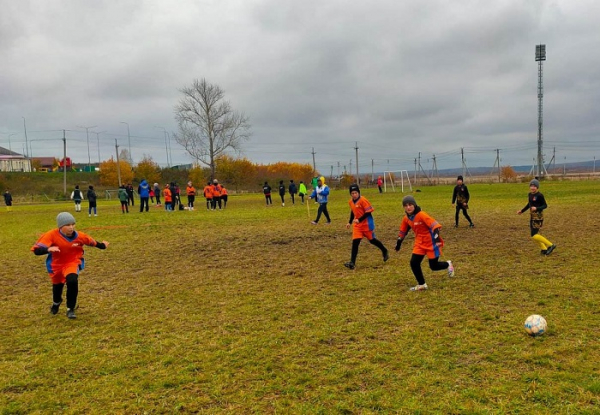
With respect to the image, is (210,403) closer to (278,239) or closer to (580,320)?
(580,320)

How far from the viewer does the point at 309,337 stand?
5430 millimetres

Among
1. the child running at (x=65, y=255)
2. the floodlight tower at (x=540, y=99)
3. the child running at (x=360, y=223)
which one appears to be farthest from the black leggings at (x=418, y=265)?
the floodlight tower at (x=540, y=99)

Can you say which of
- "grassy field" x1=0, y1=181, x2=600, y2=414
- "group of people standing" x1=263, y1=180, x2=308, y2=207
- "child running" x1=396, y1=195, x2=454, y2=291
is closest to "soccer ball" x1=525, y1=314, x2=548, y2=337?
"grassy field" x1=0, y1=181, x2=600, y2=414

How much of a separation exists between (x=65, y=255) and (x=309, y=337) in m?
4.05

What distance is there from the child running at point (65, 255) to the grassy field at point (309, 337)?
17.9 inches

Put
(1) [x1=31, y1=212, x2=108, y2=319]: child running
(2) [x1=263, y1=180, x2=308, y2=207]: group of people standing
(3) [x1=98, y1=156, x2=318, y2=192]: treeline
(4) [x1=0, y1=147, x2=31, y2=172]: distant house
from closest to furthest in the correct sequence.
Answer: (1) [x1=31, y1=212, x2=108, y2=319]: child running → (2) [x1=263, y1=180, x2=308, y2=207]: group of people standing → (3) [x1=98, y1=156, x2=318, y2=192]: treeline → (4) [x1=0, y1=147, x2=31, y2=172]: distant house

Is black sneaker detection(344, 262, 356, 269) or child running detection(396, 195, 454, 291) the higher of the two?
child running detection(396, 195, 454, 291)

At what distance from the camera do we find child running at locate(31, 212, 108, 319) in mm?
6406

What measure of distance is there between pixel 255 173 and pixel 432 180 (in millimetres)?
31256

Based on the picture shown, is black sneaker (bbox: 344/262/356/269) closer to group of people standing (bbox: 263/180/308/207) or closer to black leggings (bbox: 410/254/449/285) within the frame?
black leggings (bbox: 410/254/449/285)

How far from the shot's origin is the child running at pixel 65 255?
21.0 feet

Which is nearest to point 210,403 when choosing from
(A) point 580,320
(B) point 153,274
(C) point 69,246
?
(C) point 69,246

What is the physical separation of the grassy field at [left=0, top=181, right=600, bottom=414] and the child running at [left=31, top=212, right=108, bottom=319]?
45 cm

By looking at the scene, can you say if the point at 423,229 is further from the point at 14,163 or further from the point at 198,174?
the point at 14,163
